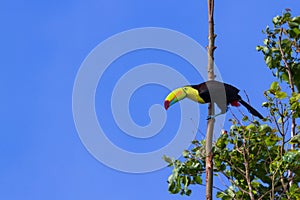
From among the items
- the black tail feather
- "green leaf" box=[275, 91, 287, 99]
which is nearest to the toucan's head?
the black tail feather

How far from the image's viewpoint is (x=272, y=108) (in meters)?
6.14

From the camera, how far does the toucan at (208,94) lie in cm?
472

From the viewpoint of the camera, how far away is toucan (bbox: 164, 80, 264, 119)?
472 cm

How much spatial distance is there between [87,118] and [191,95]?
828 mm

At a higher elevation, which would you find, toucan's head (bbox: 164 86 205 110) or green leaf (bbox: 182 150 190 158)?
green leaf (bbox: 182 150 190 158)

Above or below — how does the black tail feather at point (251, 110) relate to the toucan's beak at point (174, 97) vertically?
above

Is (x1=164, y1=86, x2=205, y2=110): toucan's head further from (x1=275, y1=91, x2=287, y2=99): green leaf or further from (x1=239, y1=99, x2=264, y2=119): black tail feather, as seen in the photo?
(x1=275, y1=91, x2=287, y2=99): green leaf

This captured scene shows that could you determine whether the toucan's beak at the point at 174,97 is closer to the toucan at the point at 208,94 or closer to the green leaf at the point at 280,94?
the toucan at the point at 208,94

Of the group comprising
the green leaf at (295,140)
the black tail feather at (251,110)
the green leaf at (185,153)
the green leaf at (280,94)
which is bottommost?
the green leaf at (185,153)

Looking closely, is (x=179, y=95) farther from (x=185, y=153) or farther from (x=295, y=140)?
(x=295, y=140)

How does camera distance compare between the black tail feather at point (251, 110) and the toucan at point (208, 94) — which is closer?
the toucan at point (208, 94)

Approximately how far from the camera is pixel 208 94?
4676 millimetres

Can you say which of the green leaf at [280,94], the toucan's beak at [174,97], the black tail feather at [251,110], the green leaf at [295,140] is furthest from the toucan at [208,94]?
the green leaf at [295,140]

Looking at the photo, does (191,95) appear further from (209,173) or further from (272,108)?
(272,108)
